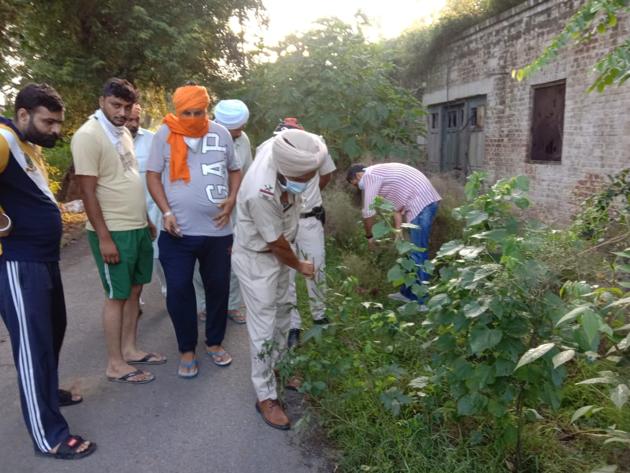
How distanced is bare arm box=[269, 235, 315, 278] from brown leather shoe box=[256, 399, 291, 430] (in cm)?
85

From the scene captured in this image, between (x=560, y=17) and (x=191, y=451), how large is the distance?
794 centimetres

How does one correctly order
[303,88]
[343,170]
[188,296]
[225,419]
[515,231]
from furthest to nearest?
[343,170] < [303,88] < [188,296] < [225,419] < [515,231]

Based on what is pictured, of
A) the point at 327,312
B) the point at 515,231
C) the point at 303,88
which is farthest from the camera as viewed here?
the point at 303,88

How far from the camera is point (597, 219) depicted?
4141 mm

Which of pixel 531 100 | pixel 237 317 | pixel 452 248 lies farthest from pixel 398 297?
pixel 531 100

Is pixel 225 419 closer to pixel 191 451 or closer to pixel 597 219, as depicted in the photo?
pixel 191 451

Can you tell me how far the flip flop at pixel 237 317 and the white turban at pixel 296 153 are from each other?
7.83 feet

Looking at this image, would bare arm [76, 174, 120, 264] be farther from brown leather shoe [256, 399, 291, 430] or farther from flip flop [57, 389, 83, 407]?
brown leather shoe [256, 399, 291, 430]

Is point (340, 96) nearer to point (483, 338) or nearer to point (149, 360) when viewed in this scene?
point (149, 360)

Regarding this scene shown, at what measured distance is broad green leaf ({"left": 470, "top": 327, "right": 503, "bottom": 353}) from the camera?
2.22 metres

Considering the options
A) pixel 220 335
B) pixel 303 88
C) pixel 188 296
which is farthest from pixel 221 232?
pixel 303 88

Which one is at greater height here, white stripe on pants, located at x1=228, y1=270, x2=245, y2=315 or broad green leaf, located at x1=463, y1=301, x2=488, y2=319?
broad green leaf, located at x1=463, y1=301, x2=488, y2=319

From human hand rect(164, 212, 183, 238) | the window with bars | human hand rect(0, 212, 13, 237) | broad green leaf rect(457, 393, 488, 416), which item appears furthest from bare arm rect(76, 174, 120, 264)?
the window with bars

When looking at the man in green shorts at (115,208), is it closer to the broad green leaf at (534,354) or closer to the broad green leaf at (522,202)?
the broad green leaf at (522,202)
